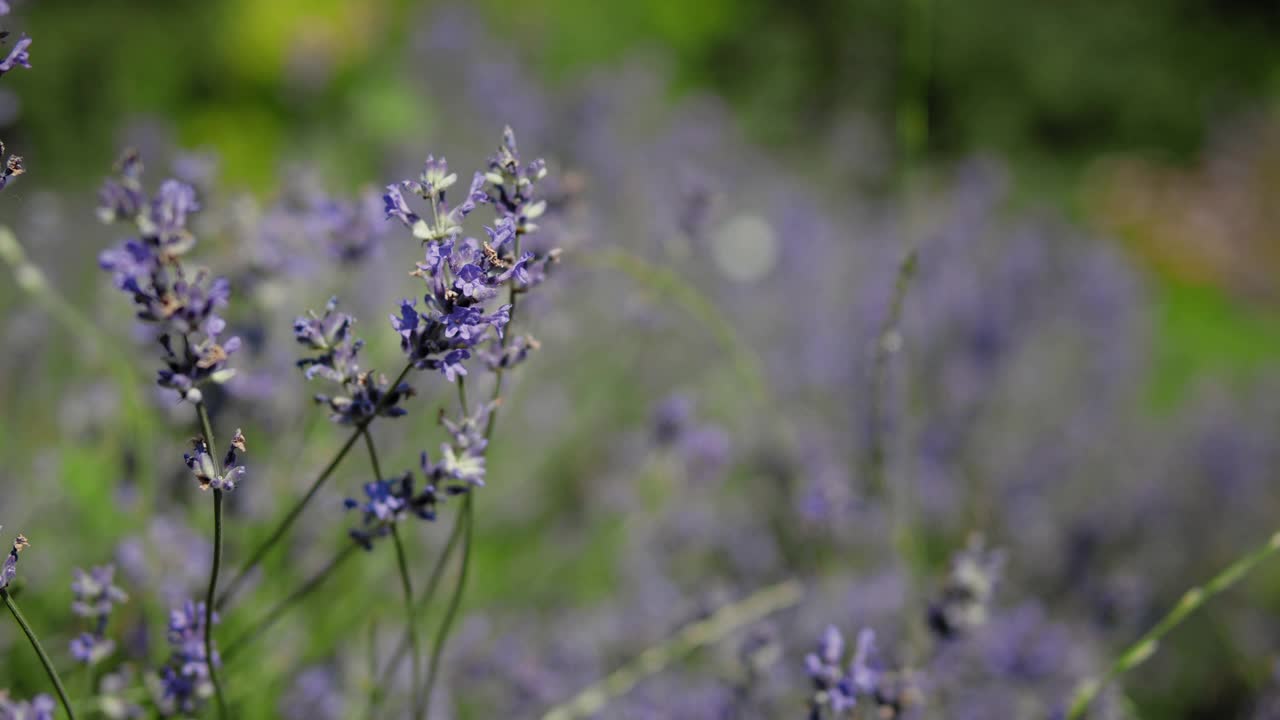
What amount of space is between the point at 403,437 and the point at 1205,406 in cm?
323

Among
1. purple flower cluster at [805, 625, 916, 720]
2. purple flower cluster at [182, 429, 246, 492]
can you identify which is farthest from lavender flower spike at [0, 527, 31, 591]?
purple flower cluster at [805, 625, 916, 720]

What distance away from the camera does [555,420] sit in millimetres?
3252

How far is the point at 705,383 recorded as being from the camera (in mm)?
3771

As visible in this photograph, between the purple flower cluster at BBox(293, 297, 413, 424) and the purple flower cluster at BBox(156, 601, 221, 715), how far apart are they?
0.28 metres

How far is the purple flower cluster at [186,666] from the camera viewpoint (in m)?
1.09

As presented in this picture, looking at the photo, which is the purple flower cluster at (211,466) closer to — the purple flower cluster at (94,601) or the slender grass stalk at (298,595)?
the slender grass stalk at (298,595)

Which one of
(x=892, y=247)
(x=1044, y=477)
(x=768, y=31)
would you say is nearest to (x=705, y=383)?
(x=1044, y=477)

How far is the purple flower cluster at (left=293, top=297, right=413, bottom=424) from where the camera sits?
0.93 m

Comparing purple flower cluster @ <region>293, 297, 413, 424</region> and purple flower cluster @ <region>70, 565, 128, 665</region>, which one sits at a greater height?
purple flower cluster @ <region>70, 565, 128, 665</region>

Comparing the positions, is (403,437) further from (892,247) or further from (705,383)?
(892,247)

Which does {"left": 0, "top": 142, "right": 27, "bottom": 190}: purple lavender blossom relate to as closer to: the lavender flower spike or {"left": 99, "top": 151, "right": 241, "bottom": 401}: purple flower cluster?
{"left": 99, "top": 151, "right": 241, "bottom": 401}: purple flower cluster

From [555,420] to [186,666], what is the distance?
7.14 ft

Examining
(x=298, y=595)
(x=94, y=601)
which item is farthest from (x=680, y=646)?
(x=94, y=601)

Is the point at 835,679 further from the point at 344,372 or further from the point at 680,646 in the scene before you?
the point at 344,372
